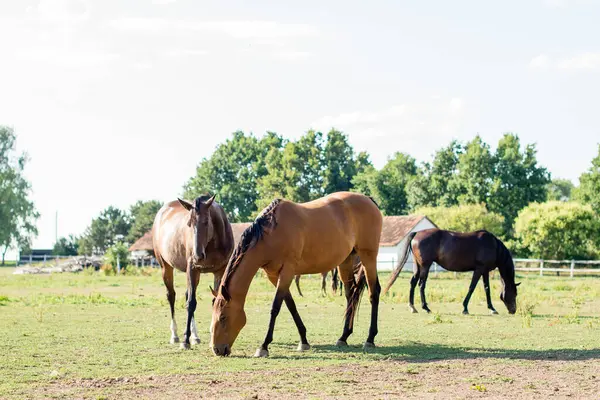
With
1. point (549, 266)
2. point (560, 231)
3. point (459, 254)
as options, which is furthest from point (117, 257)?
point (459, 254)

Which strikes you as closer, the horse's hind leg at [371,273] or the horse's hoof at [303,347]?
the horse's hoof at [303,347]

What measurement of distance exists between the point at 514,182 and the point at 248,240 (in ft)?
214

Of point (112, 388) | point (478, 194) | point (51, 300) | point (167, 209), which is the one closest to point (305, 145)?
point (478, 194)

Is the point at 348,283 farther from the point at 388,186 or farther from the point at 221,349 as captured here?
the point at 388,186

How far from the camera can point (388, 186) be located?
82500mm

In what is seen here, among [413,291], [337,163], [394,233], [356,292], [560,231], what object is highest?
[337,163]

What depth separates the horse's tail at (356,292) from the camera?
481 inches

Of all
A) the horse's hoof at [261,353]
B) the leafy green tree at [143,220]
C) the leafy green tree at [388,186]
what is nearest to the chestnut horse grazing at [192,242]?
the horse's hoof at [261,353]

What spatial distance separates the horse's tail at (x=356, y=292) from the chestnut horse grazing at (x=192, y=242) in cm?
215

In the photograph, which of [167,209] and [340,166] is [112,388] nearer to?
[167,209]

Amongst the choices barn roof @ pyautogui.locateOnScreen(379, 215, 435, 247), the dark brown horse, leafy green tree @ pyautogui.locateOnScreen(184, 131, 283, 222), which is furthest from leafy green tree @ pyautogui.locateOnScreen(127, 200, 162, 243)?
the dark brown horse

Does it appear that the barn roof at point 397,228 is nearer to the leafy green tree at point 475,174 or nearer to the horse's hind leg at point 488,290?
the leafy green tree at point 475,174

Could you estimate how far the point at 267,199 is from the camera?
81750 millimetres

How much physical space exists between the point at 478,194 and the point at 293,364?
64709mm
